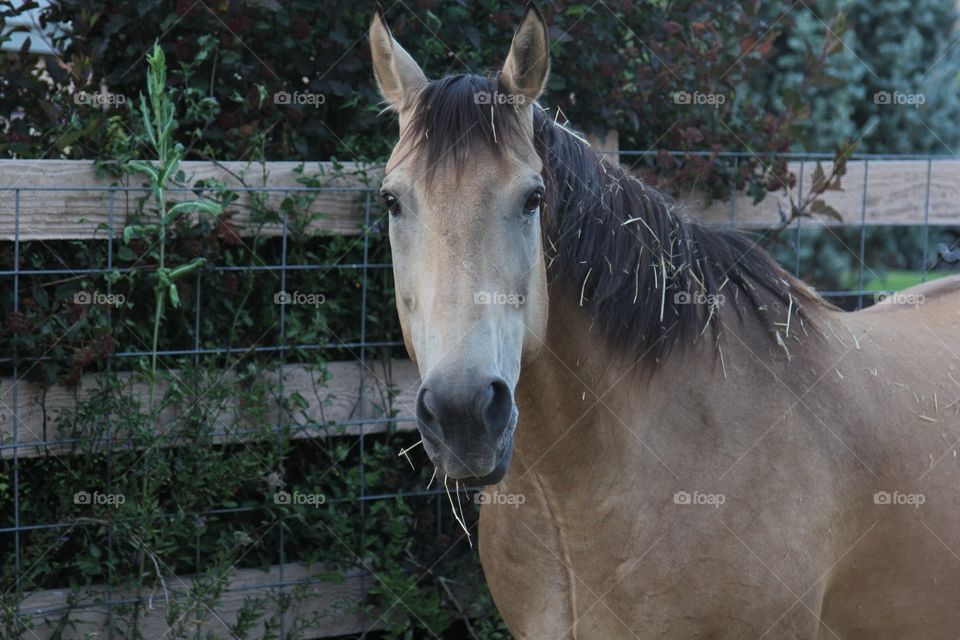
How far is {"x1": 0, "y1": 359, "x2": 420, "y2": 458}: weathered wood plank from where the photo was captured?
10.7 ft

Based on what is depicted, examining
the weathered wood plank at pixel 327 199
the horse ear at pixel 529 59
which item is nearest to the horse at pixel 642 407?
the horse ear at pixel 529 59

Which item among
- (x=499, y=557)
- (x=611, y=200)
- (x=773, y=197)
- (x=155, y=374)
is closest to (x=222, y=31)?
(x=155, y=374)

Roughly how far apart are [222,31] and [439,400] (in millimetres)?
2271

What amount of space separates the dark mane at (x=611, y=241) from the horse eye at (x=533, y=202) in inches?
4.8

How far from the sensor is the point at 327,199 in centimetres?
370

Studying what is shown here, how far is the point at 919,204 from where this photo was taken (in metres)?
4.75

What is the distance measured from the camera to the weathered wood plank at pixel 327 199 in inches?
126

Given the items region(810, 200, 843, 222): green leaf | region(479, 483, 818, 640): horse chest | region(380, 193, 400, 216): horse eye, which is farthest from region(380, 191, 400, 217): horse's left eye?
region(810, 200, 843, 222): green leaf

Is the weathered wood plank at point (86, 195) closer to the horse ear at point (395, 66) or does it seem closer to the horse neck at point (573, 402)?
the horse ear at point (395, 66)

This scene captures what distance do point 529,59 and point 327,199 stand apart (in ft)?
4.80

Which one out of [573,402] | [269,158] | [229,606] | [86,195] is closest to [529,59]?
[573,402]

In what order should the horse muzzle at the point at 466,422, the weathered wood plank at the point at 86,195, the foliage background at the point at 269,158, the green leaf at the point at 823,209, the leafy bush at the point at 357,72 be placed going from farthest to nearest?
the green leaf at the point at 823,209
the leafy bush at the point at 357,72
the foliage background at the point at 269,158
the weathered wood plank at the point at 86,195
the horse muzzle at the point at 466,422

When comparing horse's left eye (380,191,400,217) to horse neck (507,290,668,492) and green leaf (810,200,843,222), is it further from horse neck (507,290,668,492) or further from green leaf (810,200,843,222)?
green leaf (810,200,843,222)

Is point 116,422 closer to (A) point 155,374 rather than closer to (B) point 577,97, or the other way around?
(A) point 155,374
